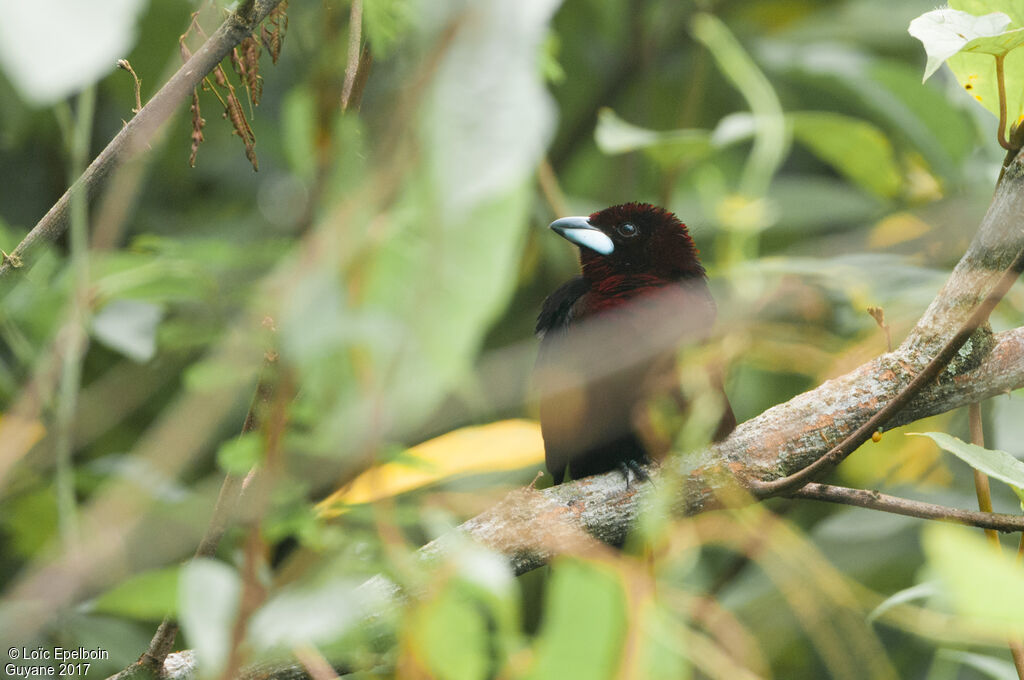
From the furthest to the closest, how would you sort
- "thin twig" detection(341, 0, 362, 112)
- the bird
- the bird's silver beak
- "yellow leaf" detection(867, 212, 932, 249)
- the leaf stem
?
"yellow leaf" detection(867, 212, 932, 249) → the bird's silver beak → the bird → the leaf stem → "thin twig" detection(341, 0, 362, 112)

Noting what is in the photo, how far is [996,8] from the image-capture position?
3.31 ft

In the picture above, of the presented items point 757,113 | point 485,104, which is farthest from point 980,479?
point 485,104

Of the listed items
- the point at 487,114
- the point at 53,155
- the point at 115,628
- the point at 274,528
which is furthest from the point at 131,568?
the point at 53,155

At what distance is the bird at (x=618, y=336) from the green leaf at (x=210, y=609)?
1.05 meters

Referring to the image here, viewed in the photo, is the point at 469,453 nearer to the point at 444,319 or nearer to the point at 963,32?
the point at 963,32

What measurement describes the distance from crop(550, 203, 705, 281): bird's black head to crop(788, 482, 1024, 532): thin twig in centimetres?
72

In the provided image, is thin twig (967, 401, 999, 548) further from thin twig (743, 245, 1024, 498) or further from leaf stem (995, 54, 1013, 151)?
leaf stem (995, 54, 1013, 151)

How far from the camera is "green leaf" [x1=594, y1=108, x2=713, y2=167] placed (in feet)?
5.90

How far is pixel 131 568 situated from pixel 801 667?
196 cm

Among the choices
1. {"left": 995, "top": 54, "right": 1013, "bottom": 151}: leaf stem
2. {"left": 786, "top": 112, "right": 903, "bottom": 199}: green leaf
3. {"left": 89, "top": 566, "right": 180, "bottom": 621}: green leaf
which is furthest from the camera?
{"left": 786, "top": 112, "right": 903, "bottom": 199}: green leaf

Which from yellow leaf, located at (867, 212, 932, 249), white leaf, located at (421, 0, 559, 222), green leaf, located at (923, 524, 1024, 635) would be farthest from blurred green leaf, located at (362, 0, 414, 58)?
yellow leaf, located at (867, 212, 932, 249)

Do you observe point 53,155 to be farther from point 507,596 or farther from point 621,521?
point 507,596

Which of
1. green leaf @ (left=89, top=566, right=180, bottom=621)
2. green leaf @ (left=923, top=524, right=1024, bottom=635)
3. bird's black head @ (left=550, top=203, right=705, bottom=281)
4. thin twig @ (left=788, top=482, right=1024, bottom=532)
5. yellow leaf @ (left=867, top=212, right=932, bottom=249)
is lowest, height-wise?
green leaf @ (left=89, top=566, right=180, bottom=621)

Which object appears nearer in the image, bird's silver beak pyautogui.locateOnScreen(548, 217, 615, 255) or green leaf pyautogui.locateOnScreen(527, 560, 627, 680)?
green leaf pyautogui.locateOnScreen(527, 560, 627, 680)
